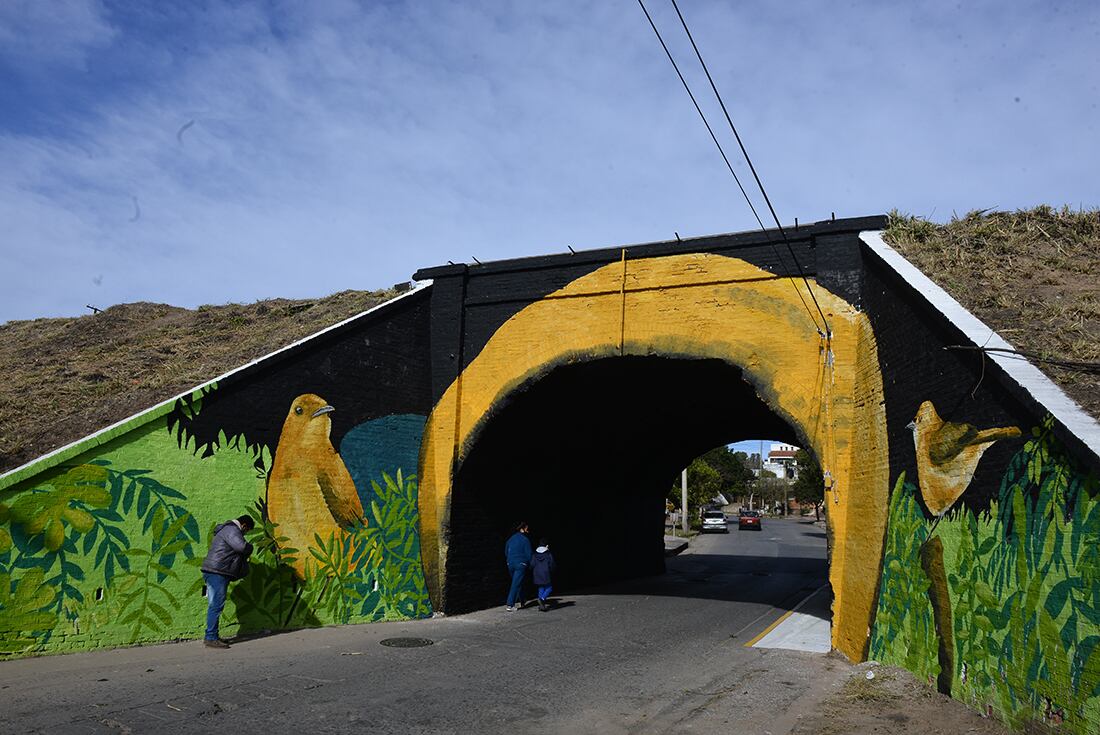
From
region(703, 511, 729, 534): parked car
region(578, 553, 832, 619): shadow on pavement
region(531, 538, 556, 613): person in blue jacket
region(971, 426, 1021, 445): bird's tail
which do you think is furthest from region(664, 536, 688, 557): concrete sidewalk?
region(971, 426, 1021, 445): bird's tail

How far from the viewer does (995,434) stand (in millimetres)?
6719

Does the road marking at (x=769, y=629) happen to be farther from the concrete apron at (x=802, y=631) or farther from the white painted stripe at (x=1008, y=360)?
the white painted stripe at (x=1008, y=360)

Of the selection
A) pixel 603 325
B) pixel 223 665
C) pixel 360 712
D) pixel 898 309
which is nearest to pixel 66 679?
pixel 223 665

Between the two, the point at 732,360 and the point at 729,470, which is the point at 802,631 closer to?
the point at 732,360

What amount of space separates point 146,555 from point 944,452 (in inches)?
342

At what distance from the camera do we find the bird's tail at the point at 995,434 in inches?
251

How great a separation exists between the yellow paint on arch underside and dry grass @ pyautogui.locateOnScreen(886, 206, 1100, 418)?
1.37 metres

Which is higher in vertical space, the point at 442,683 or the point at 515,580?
the point at 515,580

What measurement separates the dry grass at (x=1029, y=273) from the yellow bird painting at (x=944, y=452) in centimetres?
80

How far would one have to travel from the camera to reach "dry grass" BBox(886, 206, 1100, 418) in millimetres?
7109

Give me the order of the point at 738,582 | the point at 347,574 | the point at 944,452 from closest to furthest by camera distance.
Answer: the point at 944,452 < the point at 347,574 < the point at 738,582

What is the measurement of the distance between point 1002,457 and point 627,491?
1357 centimetres

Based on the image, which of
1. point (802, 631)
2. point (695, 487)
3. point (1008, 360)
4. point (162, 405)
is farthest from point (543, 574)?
point (695, 487)

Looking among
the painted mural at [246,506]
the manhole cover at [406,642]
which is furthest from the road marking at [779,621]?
the painted mural at [246,506]
